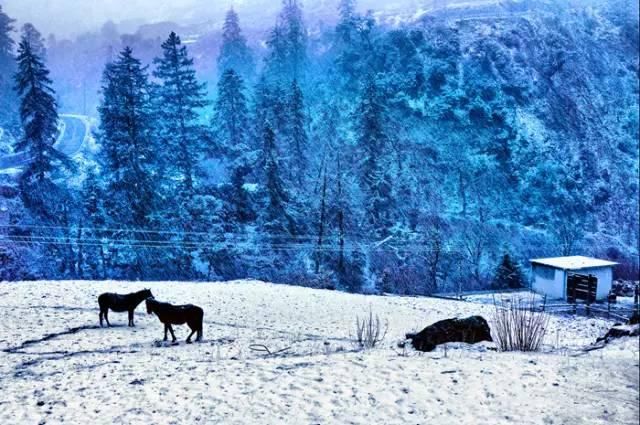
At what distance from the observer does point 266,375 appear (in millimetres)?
8539

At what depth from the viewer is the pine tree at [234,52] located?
44281 mm

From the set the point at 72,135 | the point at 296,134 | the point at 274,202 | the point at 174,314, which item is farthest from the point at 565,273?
the point at 72,135

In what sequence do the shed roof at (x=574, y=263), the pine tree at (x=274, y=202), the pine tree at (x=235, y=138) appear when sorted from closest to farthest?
1. the shed roof at (x=574, y=263)
2. the pine tree at (x=274, y=202)
3. the pine tree at (x=235, y=138)

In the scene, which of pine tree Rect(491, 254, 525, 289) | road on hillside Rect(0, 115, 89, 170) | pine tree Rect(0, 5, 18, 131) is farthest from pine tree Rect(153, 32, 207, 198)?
pine tree Rect(491, 254, 525, 289)

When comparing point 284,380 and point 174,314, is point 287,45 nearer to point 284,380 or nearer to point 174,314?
point 174,314

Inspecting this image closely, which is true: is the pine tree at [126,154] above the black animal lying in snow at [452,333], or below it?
above

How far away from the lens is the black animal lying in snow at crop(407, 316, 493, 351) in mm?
10938

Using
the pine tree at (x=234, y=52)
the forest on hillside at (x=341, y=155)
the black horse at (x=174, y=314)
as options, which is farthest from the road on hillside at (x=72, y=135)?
the black horse at (x=174, y=314)

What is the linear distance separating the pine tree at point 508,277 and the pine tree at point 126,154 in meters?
22.3

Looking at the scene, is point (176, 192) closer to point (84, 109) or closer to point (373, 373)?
point (84, 109)

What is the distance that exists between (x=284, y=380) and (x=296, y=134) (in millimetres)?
36191

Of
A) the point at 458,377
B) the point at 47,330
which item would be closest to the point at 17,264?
the point at 47,330

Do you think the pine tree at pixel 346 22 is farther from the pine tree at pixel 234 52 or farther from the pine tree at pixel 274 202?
the pine tree at pixel 274 202

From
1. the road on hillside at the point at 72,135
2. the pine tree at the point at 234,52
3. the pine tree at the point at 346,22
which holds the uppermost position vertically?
the pine tree at the point at 346,22
